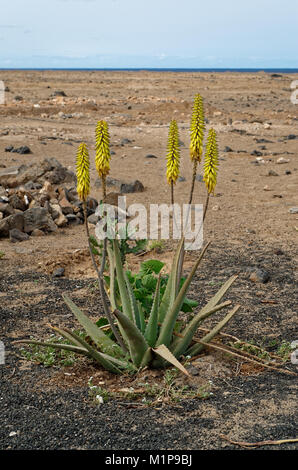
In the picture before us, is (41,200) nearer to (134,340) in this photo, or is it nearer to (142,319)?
(142,319)

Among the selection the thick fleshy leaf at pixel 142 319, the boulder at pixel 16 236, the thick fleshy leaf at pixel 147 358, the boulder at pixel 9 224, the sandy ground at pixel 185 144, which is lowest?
the sandy ground at pixel 185 144

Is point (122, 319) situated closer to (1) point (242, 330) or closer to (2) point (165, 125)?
(1) point (242, 330)

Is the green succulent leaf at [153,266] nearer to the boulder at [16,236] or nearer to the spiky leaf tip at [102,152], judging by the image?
the spiky leaf tip at [102,152]

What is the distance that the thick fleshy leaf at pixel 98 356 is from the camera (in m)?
3.92

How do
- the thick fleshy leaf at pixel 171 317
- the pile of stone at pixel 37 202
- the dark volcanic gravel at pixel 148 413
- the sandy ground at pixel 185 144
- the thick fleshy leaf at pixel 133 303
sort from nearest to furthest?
1. the dark volcanic gravel at pixel 148 413
2. the thick fleshy leaf at pixel 171 317
3. the thick fleshy leaf at pixel 133 303
4. the pile of stone at pixel 37 202
5. the sandy ground at pixel 185 144

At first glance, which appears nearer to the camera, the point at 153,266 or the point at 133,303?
the point at 133,303

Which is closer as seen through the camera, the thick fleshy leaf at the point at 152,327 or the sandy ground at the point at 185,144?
the thick fleshy leaf at the point at 152,327

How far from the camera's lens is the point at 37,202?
8703mm

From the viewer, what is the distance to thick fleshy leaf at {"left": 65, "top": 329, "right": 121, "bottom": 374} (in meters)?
3.92

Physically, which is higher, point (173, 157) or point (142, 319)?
point (173, 157)

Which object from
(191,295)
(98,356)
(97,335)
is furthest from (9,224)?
(98,356)

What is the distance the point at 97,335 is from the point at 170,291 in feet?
1.96

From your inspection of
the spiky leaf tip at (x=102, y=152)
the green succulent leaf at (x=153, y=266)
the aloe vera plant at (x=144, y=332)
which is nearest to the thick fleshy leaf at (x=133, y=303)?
the aloe vera plant at (x=144, y=332)

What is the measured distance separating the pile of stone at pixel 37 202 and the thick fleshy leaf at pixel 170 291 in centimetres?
387
